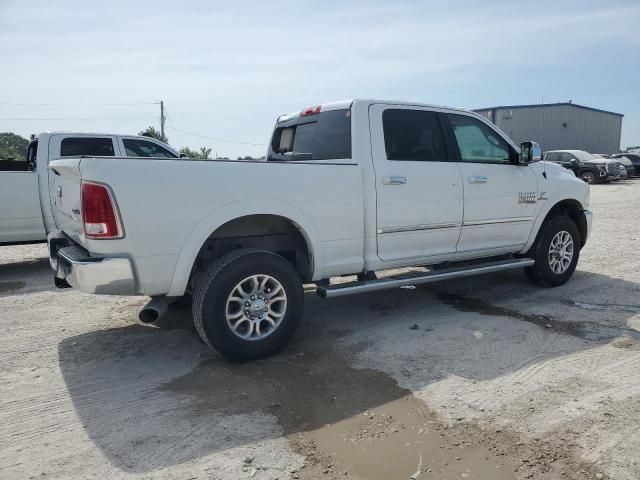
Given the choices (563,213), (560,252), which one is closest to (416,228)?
(560,252)

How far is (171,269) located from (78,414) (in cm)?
109

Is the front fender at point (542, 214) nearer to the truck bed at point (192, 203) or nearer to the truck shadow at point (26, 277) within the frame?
the truck bed at point (192, 203)

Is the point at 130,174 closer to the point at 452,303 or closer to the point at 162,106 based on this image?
the point at 452,303

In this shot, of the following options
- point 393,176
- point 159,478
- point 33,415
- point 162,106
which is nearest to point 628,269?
point 393,176

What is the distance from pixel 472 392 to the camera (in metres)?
3.26

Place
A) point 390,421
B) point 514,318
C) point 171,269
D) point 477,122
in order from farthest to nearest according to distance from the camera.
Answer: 1. point 477,122
2. point 514,318
3. point 171,269
4. point 390,421

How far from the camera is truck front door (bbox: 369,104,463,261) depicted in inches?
173

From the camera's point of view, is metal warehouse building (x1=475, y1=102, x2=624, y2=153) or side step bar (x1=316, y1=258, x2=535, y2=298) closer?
side step bar (x1=316, y1=258, x2=535, y2=298)

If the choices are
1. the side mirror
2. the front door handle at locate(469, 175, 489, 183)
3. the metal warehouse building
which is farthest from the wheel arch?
the metal warehouse building

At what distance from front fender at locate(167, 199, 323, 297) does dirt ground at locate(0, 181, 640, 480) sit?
0.75 metres

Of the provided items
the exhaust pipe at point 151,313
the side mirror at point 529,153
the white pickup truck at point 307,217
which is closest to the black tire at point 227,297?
the white pickup truck at point 307,217

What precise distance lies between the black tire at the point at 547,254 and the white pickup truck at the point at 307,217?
2 cm

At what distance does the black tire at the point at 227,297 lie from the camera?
3590mm

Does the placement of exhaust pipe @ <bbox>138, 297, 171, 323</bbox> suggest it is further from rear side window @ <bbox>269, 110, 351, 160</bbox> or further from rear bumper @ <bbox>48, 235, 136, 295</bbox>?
rear side window @ <bbox>269, 110, 351, 160</bbox>
